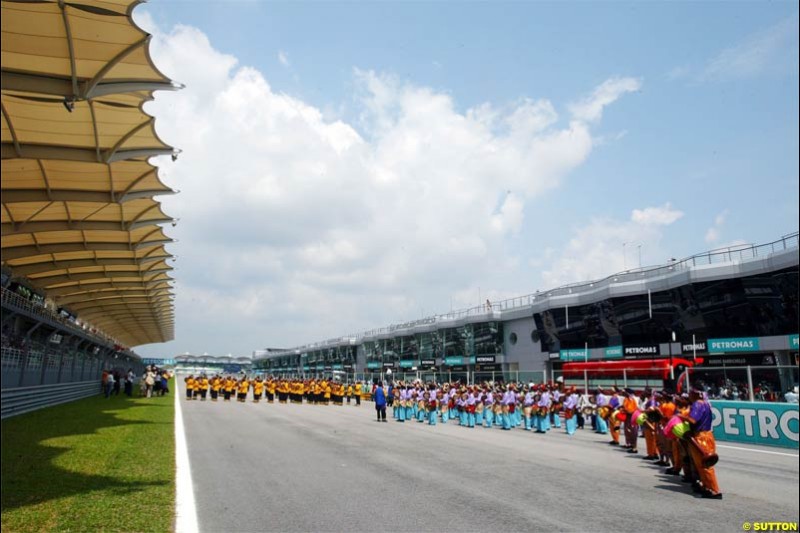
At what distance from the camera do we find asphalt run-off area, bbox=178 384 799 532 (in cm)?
673

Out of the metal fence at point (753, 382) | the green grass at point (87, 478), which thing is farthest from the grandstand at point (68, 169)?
the metal fence at point (753, 382)

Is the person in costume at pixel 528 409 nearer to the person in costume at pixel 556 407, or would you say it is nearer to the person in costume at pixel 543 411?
the person in costume at pixel 543 411

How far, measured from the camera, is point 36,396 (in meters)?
24.6

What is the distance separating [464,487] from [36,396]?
2331 centimetres

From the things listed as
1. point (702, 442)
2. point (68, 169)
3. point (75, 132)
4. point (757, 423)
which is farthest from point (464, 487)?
point (68, 169)

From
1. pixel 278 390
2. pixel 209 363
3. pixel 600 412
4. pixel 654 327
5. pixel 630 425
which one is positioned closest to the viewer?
pixel 630 425

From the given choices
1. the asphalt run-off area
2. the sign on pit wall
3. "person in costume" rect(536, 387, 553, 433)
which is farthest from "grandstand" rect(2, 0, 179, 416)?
the sign on pit wall

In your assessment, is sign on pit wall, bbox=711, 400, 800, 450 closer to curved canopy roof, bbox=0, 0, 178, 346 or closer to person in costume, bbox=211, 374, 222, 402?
curved canopy roof, bbox=0, 0, 178, 346

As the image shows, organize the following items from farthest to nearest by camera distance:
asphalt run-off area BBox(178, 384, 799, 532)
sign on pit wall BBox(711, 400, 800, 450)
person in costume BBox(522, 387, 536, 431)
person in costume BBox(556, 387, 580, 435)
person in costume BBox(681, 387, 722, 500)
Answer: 1. person in costume BBox(522, 387, 536, 431)
2. person in costume BBox(556, 387, 580, 435)
3. sign on pit wall BBox(711, 400, 800, 450)
4. person in costume BBox(681, 387, 722, 500)
5. asphalt run-off area BBox(178, 384, 799, 532)

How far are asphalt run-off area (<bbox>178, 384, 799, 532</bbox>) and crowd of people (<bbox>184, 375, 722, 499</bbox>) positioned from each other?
0.52 metres

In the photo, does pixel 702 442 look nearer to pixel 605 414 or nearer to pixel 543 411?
pixel 605 414

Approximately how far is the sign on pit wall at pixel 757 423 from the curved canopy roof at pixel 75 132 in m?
17.2

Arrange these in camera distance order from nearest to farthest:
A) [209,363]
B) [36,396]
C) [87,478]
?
[87,478]
[36,396]
[209,363]

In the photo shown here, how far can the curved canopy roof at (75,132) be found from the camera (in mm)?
9523
